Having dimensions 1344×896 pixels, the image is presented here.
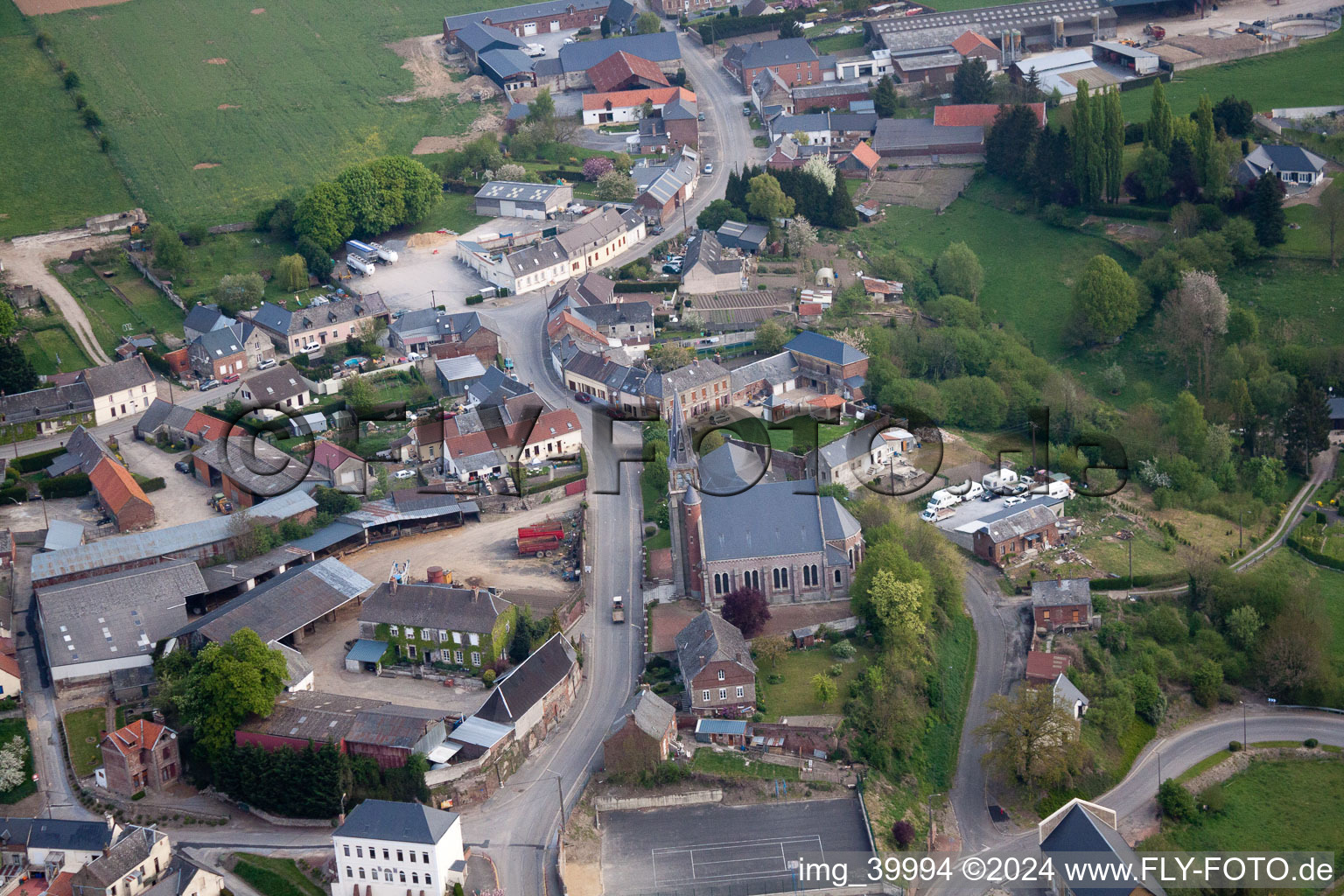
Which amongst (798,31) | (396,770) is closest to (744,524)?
(396,770)

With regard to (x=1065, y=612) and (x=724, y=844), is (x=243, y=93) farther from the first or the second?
(x=724, y=844)

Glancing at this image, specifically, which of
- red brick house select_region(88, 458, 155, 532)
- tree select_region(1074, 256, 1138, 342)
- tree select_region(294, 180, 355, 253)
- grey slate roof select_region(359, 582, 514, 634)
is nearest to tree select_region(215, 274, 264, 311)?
tree select_region(294, 180, 355, 253)

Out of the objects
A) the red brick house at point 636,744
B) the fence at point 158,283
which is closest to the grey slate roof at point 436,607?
the red brick house at point 636,744

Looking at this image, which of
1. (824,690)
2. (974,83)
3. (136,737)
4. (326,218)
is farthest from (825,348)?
(974,83)

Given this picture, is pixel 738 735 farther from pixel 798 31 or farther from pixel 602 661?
pixel 798 31

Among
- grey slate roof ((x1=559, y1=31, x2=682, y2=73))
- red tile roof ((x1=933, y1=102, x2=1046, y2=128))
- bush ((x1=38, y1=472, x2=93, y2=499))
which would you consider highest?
grey slate roof ((x1=559, y1=31, x2=682, y2=73))

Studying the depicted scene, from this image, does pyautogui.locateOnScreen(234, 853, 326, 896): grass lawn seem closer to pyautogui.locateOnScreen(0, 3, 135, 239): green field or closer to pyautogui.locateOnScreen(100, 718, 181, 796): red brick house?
pyautogui.locateOnScreen(100, 718, 181, 796): red brick house

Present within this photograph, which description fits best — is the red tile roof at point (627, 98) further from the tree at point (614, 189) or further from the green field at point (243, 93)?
the tree at point (614, 189)
